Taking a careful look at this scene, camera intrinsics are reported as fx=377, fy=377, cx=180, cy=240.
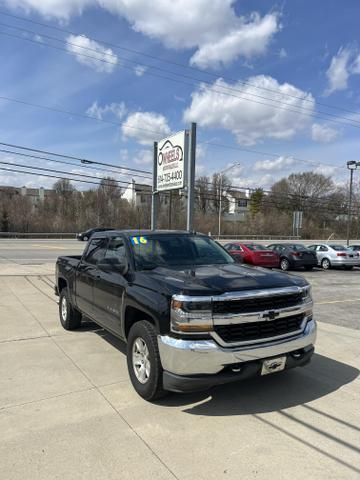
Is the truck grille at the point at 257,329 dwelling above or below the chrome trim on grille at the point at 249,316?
below

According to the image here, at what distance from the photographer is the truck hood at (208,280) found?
11.5 ft

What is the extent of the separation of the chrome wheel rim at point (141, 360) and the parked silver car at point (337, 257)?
18.3 meters

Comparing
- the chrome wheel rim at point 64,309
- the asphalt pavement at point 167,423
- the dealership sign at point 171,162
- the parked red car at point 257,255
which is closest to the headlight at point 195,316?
the asphalt pavement at point 167,423

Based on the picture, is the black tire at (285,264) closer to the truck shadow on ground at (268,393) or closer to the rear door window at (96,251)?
the truck shadow on ground at (268,393)

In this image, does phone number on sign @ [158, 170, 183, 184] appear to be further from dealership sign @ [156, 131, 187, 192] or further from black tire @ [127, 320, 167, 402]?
black tire @ [127, 320, 167, 402]

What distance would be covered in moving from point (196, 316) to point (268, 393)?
144 centimetres

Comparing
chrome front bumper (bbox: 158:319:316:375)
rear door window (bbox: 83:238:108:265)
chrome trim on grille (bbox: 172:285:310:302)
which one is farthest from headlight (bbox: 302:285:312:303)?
rear door window (bbox: 83:238:108:265)

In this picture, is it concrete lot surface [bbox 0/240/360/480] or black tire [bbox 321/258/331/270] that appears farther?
black tire [bbox 321/258/331/270]

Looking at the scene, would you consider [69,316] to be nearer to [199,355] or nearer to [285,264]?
[199,355]

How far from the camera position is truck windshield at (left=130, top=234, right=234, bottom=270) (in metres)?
4.62

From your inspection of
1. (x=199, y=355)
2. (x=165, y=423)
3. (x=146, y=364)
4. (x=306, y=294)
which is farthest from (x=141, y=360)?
(x=306, y=294)

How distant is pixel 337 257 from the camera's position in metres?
Result: 20.1

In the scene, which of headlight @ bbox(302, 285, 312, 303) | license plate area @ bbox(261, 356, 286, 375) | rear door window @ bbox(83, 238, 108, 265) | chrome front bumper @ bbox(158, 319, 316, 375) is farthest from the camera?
rear door window @ bbox(83, 238, 108, 265)

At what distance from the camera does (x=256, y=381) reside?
14.3ft
